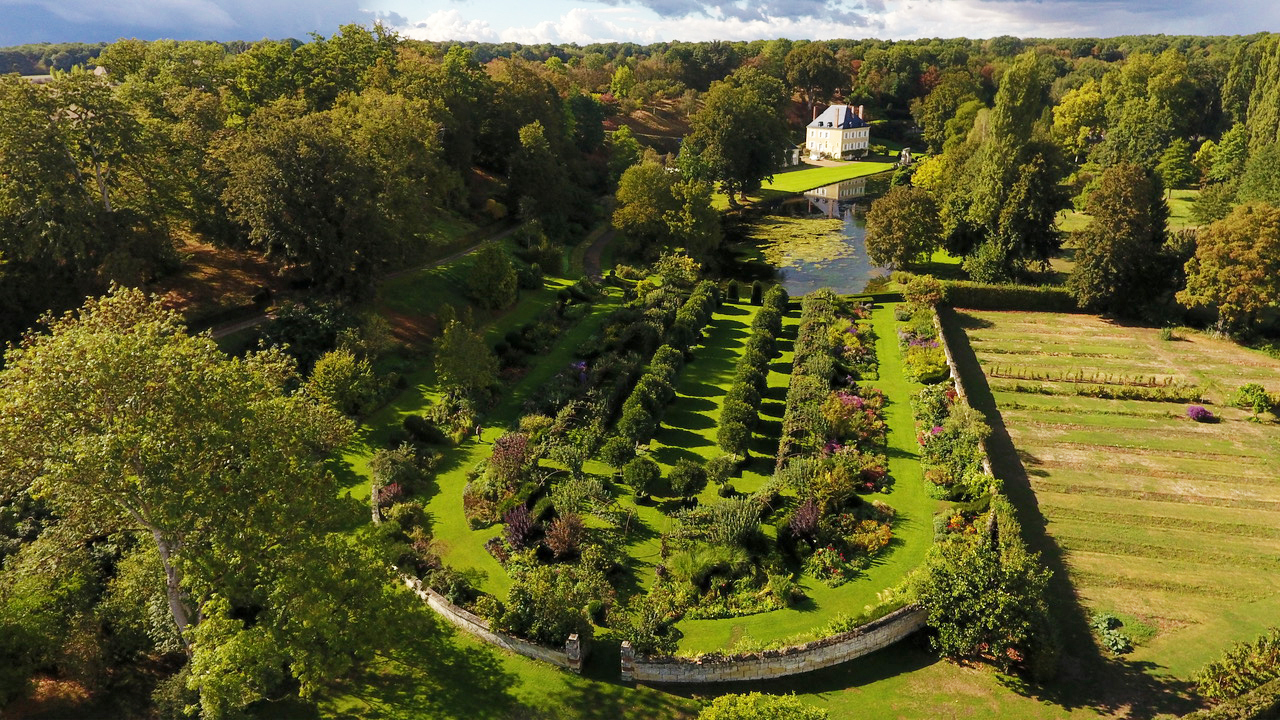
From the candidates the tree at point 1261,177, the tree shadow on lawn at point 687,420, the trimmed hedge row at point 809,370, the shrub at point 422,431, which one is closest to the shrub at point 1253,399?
the trimmed hedge row at point 809,370

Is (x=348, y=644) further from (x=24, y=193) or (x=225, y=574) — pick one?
(x=24, y=193)

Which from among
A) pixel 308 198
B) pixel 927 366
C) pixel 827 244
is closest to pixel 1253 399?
pixel 927 366

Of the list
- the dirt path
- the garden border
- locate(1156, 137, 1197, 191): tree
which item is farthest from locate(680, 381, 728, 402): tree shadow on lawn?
locate(1156, 137, 1197, 191): tree

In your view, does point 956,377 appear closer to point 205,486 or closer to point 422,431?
point 422,431

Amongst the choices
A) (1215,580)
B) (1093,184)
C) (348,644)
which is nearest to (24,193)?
(348,644)

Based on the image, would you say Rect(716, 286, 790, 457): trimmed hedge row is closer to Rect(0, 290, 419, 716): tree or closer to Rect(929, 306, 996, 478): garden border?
Rect(929, 306, 996, 478): garden border

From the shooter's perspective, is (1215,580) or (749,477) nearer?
(1215,580)
